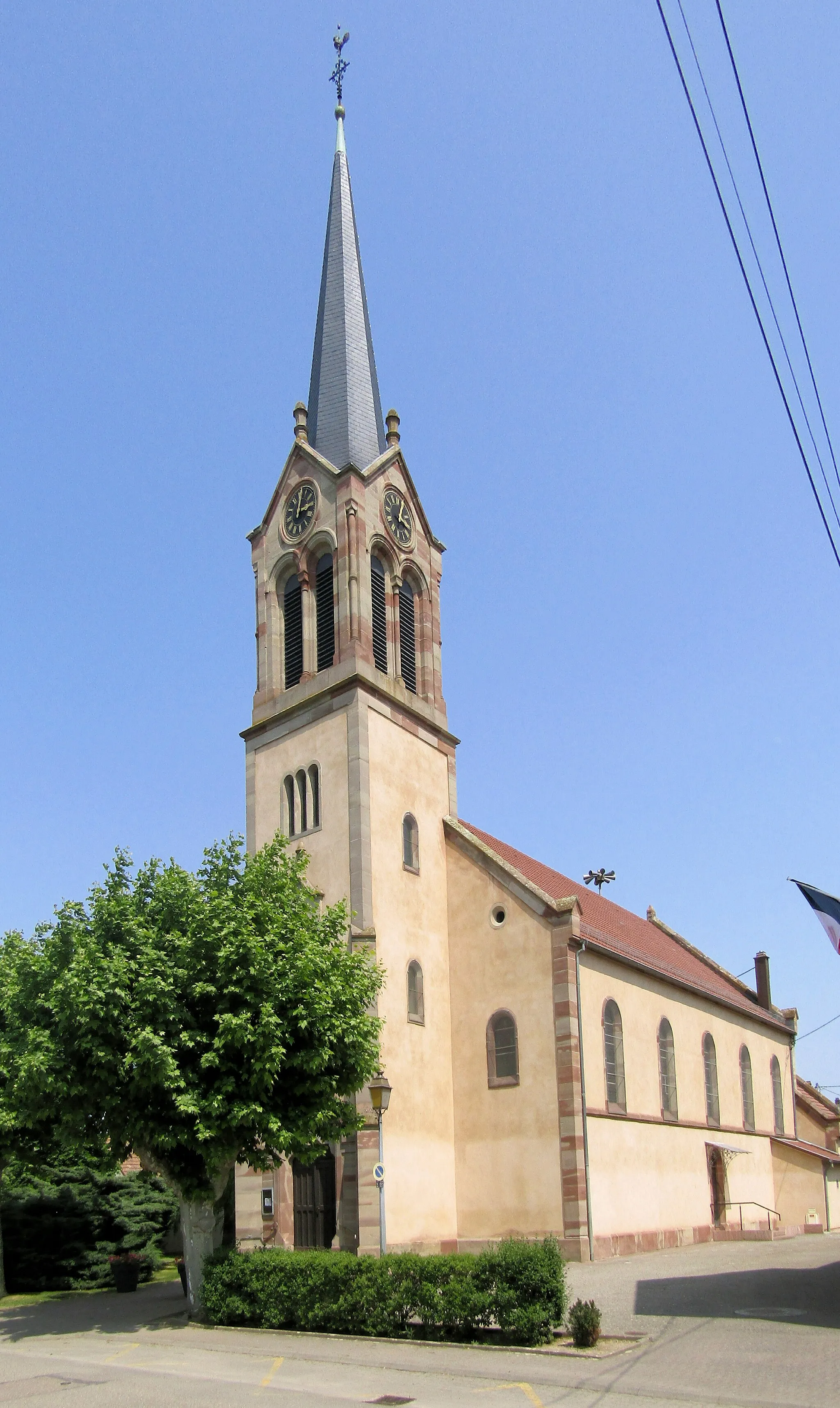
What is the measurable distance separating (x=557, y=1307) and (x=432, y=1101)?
14.4m

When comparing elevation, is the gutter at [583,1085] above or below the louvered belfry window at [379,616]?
below

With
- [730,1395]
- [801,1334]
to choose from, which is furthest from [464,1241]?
[730,1395]

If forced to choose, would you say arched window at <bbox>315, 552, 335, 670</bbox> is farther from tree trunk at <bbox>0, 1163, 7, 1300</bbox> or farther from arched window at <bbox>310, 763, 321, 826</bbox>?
tree trunk at <bbox>0, 1163, 7, 1300</bbox>

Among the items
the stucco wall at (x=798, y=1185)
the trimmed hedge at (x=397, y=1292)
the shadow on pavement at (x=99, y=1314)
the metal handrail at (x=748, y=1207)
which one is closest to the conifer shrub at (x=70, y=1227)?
the shadow on pavement at (x=99, y=1314)

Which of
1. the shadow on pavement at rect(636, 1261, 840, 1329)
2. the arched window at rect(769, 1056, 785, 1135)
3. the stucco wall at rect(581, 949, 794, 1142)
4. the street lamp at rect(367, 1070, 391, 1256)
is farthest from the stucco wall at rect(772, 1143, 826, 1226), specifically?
the street lamp at rect(367, 1070, 391, 1256)

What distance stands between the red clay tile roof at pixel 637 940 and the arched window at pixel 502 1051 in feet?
10.6

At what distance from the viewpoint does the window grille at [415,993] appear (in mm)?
31953

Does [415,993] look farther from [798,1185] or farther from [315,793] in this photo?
[798,1185]

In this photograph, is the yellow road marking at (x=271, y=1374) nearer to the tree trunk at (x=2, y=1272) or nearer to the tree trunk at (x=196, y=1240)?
the tree trunk at (x=196, y=1240)

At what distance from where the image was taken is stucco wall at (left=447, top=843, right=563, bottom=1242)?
99.7ft

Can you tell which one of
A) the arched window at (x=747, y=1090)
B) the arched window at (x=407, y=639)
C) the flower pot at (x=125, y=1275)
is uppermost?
the arched window at (x=407, y=639)

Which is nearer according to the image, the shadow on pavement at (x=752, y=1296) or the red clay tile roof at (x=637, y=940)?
the shadow on pavement at (x=752, y=1296)

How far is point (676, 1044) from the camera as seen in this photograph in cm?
3897

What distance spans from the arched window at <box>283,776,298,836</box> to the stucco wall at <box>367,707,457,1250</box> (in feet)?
9.54
